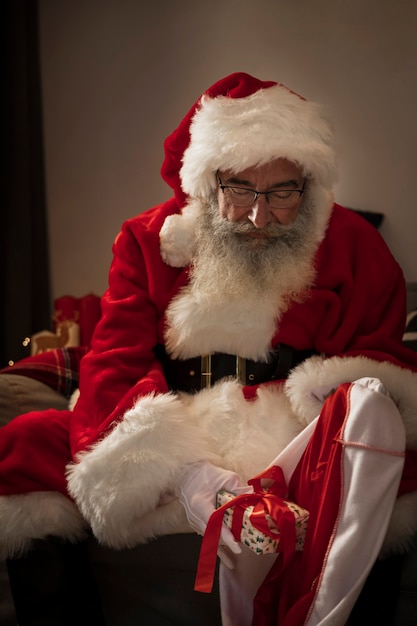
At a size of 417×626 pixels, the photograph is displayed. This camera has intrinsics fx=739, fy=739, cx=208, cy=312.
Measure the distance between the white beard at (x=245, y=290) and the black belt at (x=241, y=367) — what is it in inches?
1.1

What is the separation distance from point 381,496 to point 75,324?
6.06ft

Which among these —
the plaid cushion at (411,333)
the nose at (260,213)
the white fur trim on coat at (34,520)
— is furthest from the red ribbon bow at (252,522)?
the plaid cushion at (411,333)

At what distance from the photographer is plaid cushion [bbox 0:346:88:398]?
2.46 m

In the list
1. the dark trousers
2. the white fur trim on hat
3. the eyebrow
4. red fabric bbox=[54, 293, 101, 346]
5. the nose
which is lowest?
the dark trousers

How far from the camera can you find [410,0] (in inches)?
108

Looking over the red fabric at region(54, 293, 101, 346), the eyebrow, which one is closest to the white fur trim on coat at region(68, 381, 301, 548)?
the eyebrow

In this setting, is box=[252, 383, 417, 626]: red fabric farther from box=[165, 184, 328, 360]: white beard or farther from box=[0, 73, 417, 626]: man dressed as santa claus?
box=[165, 184, 328, 360]: white beard

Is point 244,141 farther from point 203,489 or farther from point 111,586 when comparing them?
point 111,586

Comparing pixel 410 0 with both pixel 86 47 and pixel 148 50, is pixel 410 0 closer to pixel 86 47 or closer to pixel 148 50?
pixel 148 50

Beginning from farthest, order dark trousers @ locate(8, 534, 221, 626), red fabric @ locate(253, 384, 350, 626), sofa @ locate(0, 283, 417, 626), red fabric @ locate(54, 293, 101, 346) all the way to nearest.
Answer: red fabric @ locate(54, 293, 101, 346), dark trousers @ locate(8, 534, 221, 626), sofa @ locate(0, 283, 417, 626), red fabric @ locate(253, 384, 350, 626)

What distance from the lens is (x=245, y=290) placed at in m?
2.00

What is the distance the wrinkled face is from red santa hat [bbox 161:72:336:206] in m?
0.03

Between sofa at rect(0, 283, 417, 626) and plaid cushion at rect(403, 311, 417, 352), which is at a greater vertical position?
plaid cushion at rect(403, 311, 417, 352)

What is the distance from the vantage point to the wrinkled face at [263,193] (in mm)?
1954
